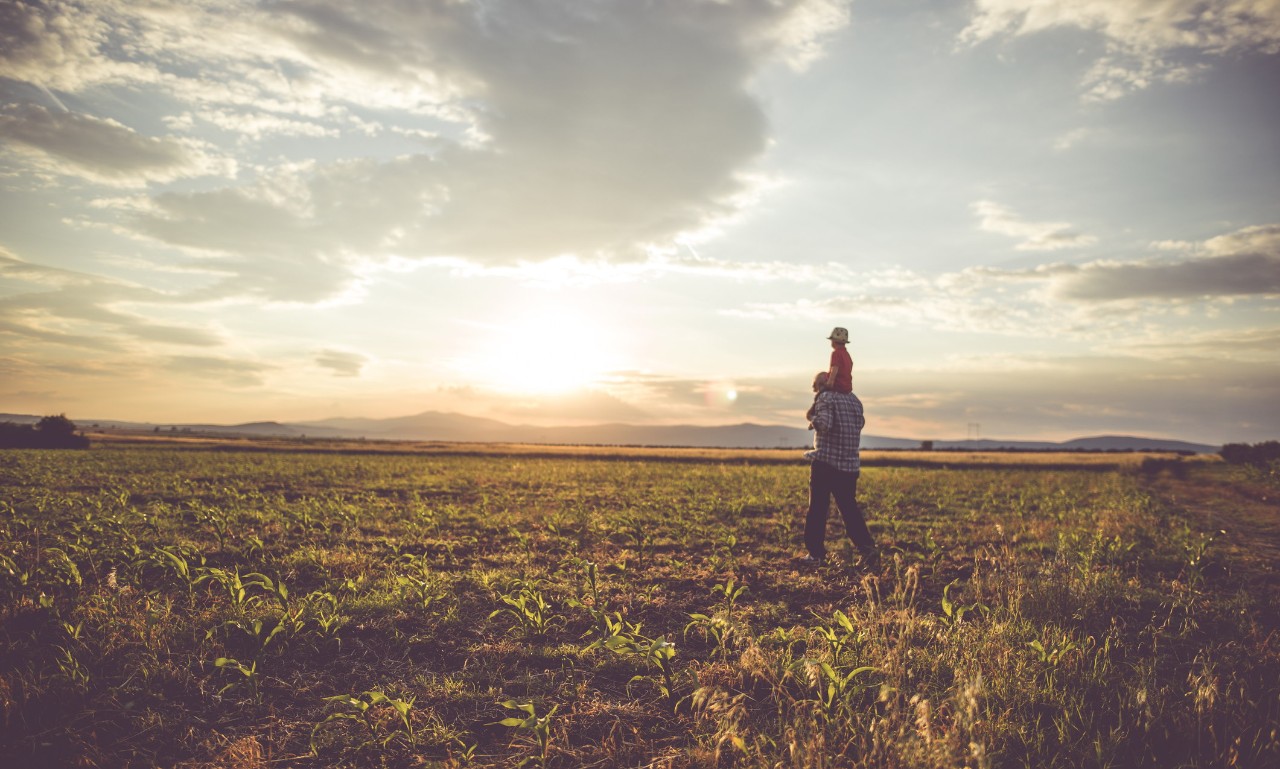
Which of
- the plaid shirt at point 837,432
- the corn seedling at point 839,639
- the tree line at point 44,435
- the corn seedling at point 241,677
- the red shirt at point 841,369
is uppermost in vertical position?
the red shirt at point 841,369

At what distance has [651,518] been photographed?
44.9ft

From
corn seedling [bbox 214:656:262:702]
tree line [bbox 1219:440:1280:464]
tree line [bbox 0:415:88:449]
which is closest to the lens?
corn seedling [bbox 214:656:262:702]

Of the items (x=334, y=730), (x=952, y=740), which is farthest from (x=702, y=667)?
(x=334, y=730)

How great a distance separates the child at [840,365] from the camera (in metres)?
9.17

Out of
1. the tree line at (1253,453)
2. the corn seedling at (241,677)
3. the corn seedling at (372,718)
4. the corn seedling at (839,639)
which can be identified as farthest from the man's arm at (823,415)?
the tree line at (1253,453)

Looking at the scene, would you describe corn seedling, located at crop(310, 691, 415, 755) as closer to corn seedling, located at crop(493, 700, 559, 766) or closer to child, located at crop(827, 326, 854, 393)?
corn seedling, located at crop(493, 700, 559, 766)

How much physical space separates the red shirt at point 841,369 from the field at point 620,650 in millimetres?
2815

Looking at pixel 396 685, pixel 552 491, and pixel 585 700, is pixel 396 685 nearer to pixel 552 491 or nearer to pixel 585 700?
pixel 585 700

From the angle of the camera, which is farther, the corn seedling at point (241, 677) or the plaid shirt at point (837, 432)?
the plaid shirt at point (837, 432)

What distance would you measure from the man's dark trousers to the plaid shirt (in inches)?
5.1

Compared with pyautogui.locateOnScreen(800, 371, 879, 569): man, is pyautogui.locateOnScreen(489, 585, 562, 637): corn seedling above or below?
below

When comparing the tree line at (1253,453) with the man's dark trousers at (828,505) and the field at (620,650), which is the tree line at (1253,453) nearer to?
the field at (620,650)

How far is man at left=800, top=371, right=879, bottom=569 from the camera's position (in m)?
8.96

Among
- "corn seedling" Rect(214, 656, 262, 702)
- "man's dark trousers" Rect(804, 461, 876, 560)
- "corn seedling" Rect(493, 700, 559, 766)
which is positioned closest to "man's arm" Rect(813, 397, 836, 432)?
"man's dark trousers" Rect(804, 461, 876, 560)
